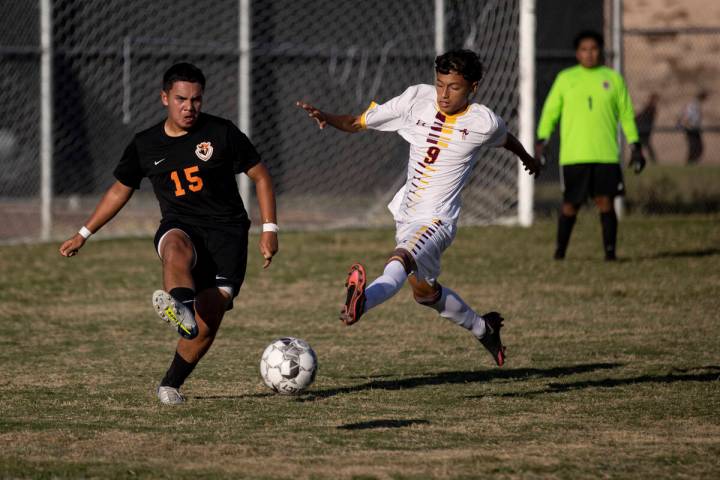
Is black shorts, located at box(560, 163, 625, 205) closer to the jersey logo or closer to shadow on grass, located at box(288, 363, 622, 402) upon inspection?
shadow on grass, located at box(288, 363, 622, 402)

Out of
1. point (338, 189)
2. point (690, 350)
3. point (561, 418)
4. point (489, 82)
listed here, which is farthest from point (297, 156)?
point (561, 418)

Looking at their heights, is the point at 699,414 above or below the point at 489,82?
below

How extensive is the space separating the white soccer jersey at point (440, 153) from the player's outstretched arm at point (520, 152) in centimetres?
9

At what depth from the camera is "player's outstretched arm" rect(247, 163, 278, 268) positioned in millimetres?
6535

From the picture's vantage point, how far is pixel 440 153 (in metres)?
7.07

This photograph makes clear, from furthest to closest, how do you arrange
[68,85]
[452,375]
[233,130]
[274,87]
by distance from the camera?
[274,87]
[68,85]
[452,375]
[233,130]

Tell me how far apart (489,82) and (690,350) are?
9.16m

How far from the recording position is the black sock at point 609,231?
41.5 ft

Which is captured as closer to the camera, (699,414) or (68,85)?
(699,414)

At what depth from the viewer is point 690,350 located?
8.32 metres

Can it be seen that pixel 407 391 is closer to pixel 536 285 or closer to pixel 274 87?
pixel 536 285

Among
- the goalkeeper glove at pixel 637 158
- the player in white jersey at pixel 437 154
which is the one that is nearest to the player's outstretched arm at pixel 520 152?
the player in white jersey at pixel 437 154

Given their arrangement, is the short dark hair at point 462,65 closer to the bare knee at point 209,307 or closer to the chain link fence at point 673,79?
the bare knee at point 209,307

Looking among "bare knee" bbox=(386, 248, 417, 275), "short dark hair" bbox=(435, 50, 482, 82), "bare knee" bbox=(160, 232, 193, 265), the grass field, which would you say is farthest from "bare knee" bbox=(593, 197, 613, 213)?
"bare knee" bbox=(160, 232, 193, 265)
